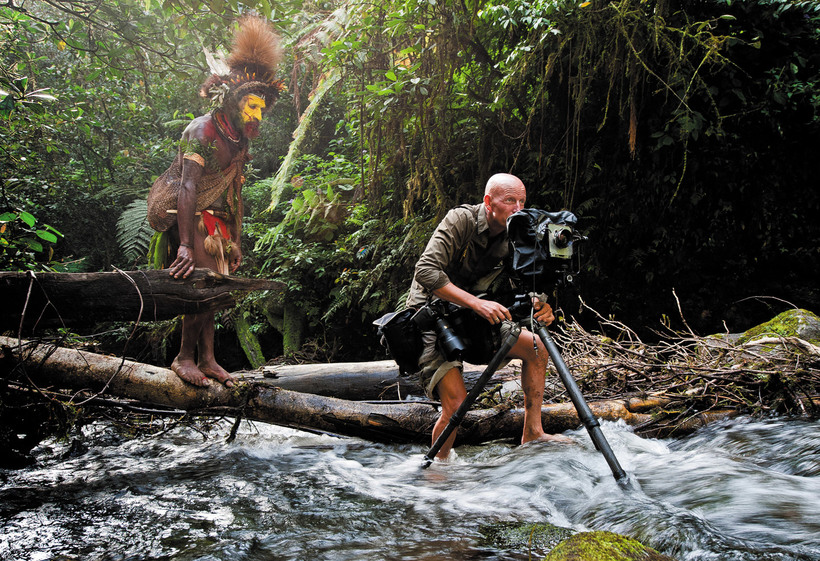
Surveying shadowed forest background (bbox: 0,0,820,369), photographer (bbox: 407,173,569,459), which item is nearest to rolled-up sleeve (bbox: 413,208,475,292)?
photographer (bbox: 407,173,569,459)

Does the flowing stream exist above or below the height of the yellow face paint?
below

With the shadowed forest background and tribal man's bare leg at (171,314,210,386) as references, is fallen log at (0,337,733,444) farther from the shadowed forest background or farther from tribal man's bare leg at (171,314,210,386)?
the shadowed forest background

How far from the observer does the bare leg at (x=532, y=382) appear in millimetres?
3219

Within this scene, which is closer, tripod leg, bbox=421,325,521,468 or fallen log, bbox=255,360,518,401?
tripod leg, bbox=421,325,521,468

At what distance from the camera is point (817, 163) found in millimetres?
4805

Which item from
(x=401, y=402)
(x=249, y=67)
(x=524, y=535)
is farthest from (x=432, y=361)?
(x=249, y=67)

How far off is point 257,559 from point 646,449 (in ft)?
8.22

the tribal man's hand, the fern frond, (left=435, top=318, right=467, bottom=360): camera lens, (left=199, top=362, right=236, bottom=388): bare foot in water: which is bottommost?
(left=199, top=362, right=236, bottom=388): bare foot in water

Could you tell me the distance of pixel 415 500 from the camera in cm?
260

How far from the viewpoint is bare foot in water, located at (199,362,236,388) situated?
3.79m

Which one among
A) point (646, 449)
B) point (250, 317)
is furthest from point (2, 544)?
point (250, 317)

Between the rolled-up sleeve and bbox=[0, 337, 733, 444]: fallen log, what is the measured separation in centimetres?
125

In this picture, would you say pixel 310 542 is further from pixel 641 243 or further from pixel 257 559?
pixel 641 243

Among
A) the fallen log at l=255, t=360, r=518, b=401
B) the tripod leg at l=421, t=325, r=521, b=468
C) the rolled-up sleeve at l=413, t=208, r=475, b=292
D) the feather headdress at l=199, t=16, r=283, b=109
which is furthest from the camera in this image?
the fallen log at l=255, t=360, r=518, b=401
